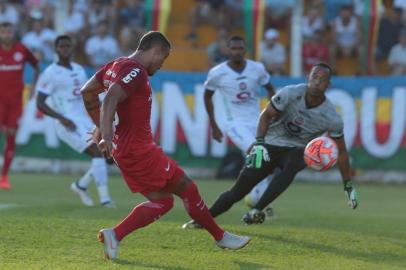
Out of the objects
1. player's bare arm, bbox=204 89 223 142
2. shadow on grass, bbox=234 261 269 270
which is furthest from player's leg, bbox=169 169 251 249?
player's bare arm, bbox=204 89 223 142

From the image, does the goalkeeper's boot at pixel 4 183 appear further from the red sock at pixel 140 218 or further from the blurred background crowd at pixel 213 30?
the red sock at pixel 140 218

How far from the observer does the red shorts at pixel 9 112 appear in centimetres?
1587

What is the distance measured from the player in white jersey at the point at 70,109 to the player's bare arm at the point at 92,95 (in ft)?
14.7

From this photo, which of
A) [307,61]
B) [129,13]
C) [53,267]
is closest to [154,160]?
[53,267]

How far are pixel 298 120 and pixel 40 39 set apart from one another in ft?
40.5

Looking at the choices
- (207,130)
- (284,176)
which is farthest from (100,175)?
(207,130)

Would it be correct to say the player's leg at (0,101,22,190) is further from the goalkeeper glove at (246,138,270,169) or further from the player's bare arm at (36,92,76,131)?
the goalkeeper glove at (246,138,270,169)

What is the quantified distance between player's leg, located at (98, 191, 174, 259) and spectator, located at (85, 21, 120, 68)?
13085 mm

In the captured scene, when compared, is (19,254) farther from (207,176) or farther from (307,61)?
(307,61)

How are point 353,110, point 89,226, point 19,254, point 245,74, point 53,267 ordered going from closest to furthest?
point 53,267 < point 19,254 < point 89,226 < point 245,74 < point 353,110

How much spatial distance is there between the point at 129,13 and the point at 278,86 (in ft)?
16.5

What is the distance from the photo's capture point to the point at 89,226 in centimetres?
1034

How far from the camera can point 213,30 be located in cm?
2258

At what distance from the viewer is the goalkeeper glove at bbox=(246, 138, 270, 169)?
10016 mm
